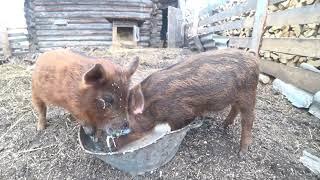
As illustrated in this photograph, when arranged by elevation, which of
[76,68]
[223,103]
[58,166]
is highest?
[76,68]

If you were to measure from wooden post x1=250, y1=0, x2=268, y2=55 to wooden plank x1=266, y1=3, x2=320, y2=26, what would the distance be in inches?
7.0

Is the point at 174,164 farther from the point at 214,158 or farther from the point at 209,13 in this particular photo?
the point at 209,13

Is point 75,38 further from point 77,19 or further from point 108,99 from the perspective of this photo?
point 108,99

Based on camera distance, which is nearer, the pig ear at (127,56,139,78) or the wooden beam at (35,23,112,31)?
the pig ear at (127,56,139,78)

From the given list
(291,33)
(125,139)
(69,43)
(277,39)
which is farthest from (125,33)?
(125,139)

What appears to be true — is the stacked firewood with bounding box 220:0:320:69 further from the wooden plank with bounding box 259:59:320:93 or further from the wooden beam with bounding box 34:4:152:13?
the wooden beam with bounding box 34:4:152:13

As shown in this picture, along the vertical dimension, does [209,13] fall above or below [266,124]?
above

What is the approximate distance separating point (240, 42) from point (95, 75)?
15.6 feet

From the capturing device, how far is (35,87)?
11.1 ft

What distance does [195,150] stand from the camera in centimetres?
319

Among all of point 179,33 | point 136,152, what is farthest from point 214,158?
point 179,33

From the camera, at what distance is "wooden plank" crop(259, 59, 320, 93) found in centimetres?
410

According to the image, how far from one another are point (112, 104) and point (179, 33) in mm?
10124

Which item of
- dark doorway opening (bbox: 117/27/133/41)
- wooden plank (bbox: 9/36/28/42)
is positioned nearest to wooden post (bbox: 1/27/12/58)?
wooden plank (bbox: 9/36/28/42)
